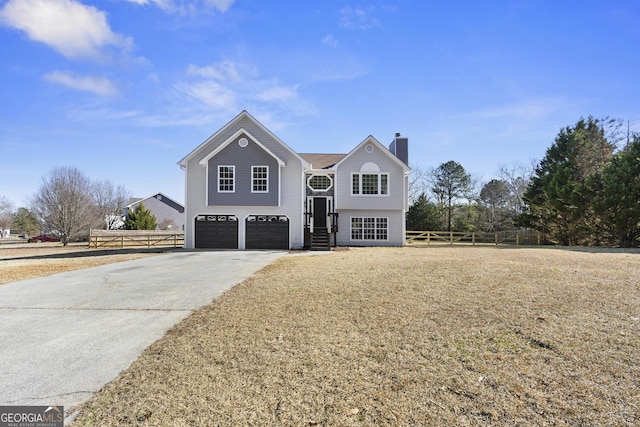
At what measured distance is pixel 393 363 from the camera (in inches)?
169

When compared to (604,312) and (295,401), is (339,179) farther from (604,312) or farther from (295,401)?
(295,401)

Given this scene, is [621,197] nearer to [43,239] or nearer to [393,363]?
[393,363]

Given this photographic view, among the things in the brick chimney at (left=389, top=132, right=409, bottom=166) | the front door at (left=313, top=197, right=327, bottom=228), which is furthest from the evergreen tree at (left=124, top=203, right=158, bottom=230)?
the brick chimney at (left=389, top=132, right=409, bottom=166)

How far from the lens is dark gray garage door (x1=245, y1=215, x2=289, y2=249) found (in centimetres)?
2236

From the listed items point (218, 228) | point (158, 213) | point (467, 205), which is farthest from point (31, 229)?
point (467, 205)

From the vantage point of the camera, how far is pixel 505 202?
49000 mm

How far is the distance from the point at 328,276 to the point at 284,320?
4298mm

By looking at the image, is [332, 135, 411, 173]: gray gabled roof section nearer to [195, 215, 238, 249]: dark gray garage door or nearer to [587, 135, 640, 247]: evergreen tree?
[195, 215, 238, 249]: dark gray garage door

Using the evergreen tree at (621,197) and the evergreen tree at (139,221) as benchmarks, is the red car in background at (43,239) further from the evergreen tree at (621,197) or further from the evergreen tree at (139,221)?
the evergreen tree at (621,197)

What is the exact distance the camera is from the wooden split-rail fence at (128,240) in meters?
29.4

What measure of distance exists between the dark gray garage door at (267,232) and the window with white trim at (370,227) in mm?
5569

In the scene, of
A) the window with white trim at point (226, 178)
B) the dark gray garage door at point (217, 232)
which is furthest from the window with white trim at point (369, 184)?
the dark gray garage door at point (217, 232)

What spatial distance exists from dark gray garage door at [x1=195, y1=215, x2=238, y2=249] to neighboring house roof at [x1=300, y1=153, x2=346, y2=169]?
7516mm

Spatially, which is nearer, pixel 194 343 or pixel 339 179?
pixel 194 343
